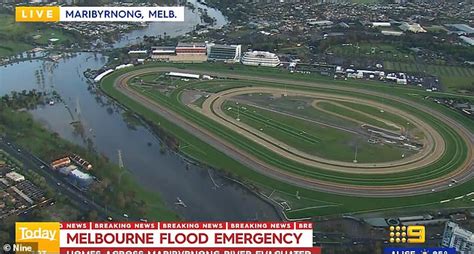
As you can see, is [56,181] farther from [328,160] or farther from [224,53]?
[224,53]

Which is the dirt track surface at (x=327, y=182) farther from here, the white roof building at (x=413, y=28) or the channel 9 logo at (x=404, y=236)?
the white roof building at (x=413, y=28)

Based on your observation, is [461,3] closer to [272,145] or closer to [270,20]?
[270,20]

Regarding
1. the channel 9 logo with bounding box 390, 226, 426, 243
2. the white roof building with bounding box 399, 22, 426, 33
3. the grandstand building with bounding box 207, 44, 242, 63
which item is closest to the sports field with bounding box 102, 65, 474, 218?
the channel 9 logo with bounding box 390, 226, 426, 243

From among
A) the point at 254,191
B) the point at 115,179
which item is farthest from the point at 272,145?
the point at 115,179

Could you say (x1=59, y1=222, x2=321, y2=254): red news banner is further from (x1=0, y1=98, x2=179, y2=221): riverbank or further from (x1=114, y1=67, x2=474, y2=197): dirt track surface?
(x1=114, y1=67, x2=474, y2=197): dirt track surface
